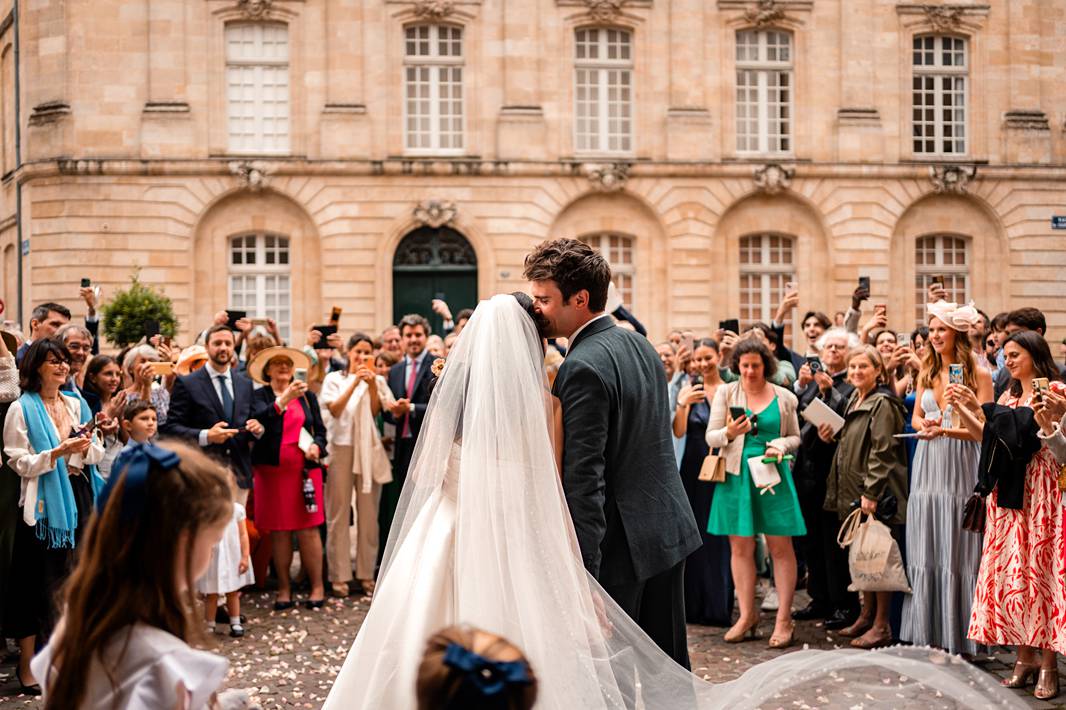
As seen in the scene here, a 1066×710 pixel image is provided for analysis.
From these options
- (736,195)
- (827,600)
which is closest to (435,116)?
(736,195)

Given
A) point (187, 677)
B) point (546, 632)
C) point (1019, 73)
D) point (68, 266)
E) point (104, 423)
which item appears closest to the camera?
point (187, 677)

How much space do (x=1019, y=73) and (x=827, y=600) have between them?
67.8 ft

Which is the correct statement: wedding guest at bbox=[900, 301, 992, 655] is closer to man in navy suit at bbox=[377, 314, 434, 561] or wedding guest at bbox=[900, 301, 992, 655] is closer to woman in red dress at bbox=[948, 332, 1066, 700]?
woman in red dress at bbox=[948, 332, 1066, 700]

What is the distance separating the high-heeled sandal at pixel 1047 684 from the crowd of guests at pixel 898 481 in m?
0.01

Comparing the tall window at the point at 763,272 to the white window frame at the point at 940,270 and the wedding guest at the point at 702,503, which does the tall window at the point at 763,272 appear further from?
the wedding guest at the point at 702,503

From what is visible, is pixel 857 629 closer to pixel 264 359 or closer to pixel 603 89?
pixel 264 359

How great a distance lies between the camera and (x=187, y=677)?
286cm

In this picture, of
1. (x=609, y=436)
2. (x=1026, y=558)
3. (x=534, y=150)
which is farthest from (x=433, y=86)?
(x=609, y=436)

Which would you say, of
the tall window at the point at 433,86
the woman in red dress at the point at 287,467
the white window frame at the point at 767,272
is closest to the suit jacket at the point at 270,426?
the woman in red dress at the point at 287,467

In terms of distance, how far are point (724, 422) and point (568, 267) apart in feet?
13.7

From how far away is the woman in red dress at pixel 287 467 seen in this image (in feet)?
31.9

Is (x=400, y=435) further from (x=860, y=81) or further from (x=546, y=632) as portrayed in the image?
(x=860, y=81)

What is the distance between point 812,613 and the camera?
9.58 metres

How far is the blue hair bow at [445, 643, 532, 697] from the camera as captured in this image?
2.43 meters
